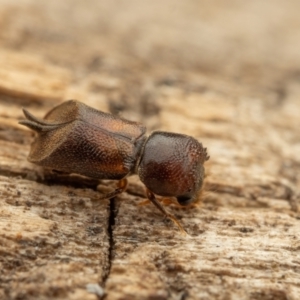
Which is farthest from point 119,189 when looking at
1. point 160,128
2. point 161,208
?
point 160,128

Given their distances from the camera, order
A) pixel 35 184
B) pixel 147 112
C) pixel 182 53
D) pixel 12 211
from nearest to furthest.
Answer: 1. pixel 12 211
2. pixel 35 184
3. pixel 147 112
4. pixel 182 53

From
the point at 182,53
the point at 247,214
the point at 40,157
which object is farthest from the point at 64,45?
the point at 247,214

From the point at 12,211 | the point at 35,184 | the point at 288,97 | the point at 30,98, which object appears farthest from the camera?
the point at 288,97

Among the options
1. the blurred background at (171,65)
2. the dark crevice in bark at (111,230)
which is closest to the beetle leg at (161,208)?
the dark crevice in bark at (111,230)

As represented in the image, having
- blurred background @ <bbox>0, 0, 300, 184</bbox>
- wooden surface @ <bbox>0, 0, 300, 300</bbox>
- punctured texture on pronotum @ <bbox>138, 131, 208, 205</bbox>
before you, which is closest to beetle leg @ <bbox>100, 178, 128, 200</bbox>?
wooden surface @ <bbox>0, 0, 300, 300</bbox>

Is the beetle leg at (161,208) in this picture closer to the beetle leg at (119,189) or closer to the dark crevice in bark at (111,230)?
the beetle leg at (119,189)

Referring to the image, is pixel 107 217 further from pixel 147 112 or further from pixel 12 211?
pixel 147 112

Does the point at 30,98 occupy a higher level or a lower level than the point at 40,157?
higher
